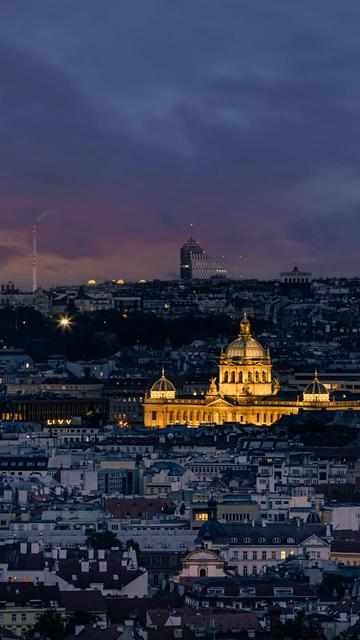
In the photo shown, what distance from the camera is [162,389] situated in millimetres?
127938

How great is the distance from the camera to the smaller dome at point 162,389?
12781cm

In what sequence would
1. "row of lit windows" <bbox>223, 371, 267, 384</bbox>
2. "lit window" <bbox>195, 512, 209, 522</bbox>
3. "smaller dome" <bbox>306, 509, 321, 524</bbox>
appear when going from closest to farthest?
"smaller dome" <bbox>306, 509, 321, 524</bbox>, "lit window" <bbox>195, 512, 209, 522</bbox>, "row of lit windows" <bbox>223, 371, 267, 384</bbox>

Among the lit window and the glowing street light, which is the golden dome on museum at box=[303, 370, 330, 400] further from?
the lit window

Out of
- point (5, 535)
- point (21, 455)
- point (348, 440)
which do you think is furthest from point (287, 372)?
Result: point (5, 535)

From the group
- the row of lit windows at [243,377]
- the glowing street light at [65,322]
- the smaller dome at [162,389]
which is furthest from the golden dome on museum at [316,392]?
the glowing street light at [65,322]

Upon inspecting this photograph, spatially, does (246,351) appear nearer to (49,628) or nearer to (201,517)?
→ (201,517)

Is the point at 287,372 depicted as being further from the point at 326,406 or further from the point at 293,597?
the point at 293,597

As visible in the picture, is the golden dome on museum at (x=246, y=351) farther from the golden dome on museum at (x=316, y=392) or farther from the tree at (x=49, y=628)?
the tree at (x=49, y=628)

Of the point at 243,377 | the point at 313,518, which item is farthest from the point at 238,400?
the point at 313,518

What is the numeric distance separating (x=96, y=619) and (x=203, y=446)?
4586 centimetres

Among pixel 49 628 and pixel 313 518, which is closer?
pixel 49 628

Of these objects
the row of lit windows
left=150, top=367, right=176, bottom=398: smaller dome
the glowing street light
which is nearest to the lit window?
left=150, top=367, right=176, bottom=398: smaller dome

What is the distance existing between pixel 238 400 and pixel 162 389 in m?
2.23

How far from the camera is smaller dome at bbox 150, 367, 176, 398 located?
128m
